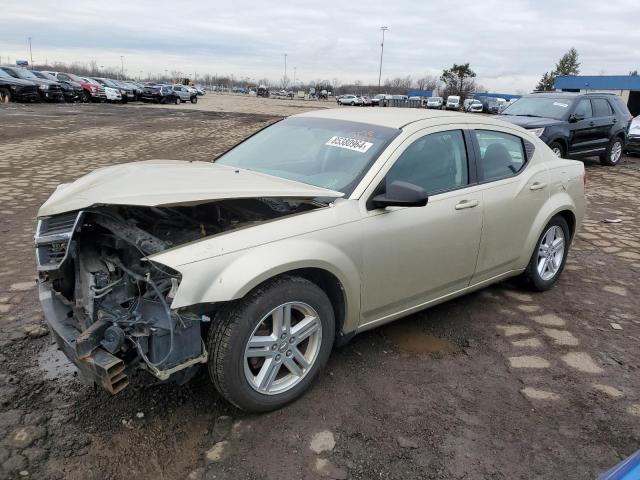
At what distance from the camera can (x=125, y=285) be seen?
272 cm

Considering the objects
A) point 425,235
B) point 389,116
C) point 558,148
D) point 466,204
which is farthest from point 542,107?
point 425,235

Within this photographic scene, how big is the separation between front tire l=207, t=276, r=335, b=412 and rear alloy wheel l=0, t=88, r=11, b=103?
30.1 meters

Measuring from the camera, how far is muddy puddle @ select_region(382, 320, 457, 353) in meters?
3.68

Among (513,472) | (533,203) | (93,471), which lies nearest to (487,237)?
(533,203)

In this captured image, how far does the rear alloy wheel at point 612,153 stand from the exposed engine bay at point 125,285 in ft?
40.4

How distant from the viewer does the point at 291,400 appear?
2.94 metres

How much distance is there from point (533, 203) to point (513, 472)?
7.87ft

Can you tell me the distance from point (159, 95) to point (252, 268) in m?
41.2

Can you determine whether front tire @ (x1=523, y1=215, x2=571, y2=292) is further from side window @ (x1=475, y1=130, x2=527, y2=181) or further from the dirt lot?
side window @ (x1=475, y1=130, x2=527, y2=181)

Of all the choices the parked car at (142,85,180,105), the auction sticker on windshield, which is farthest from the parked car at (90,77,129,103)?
the auction sticker on windshield

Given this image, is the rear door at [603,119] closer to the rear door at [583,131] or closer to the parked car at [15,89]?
the rear door at [583,131]

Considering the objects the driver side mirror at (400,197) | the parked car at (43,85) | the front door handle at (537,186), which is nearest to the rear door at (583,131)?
the front door handle at (537,186)

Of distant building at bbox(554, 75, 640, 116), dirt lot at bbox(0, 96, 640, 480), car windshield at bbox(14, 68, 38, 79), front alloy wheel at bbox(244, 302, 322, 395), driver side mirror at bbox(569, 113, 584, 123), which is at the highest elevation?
distant building at bbox(554, 75, 640, 116)

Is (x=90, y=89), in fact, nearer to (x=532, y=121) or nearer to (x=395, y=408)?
(x=532, y=121)
